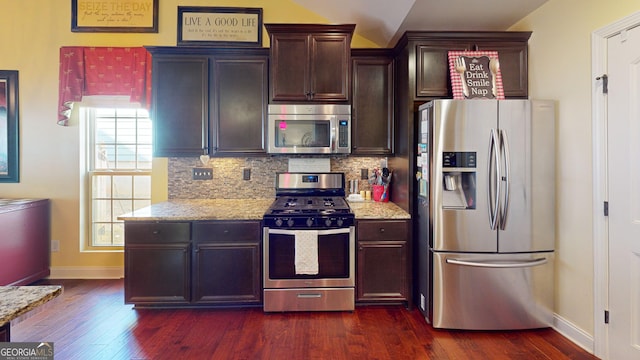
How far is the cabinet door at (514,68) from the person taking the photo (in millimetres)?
2889

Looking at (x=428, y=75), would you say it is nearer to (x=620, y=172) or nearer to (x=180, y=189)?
(x=620, y=172)

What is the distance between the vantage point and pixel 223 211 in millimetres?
2994

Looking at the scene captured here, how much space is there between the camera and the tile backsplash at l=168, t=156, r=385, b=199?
142 inches

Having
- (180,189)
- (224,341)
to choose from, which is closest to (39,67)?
(180,189)

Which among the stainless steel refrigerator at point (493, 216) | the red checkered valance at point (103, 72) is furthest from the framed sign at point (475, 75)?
the red checkered valance at point (103, 72)

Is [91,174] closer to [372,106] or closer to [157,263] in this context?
[157,263]

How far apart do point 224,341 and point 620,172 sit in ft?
9.56

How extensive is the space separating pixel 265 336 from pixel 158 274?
3.59 ft

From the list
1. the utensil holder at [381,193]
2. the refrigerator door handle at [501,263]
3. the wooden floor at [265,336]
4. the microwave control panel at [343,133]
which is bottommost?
the wooden floor at [265,336]

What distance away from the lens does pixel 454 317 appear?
8.50 ft

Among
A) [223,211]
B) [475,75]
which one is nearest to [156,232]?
[223,211]

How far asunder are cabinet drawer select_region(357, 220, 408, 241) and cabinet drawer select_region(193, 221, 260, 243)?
3.01 feet

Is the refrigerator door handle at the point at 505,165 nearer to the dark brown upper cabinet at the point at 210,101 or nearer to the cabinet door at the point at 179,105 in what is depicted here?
the dark brown upper cabinet at the point at 210,101

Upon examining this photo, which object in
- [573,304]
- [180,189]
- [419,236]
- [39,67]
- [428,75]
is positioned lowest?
[573,304]
